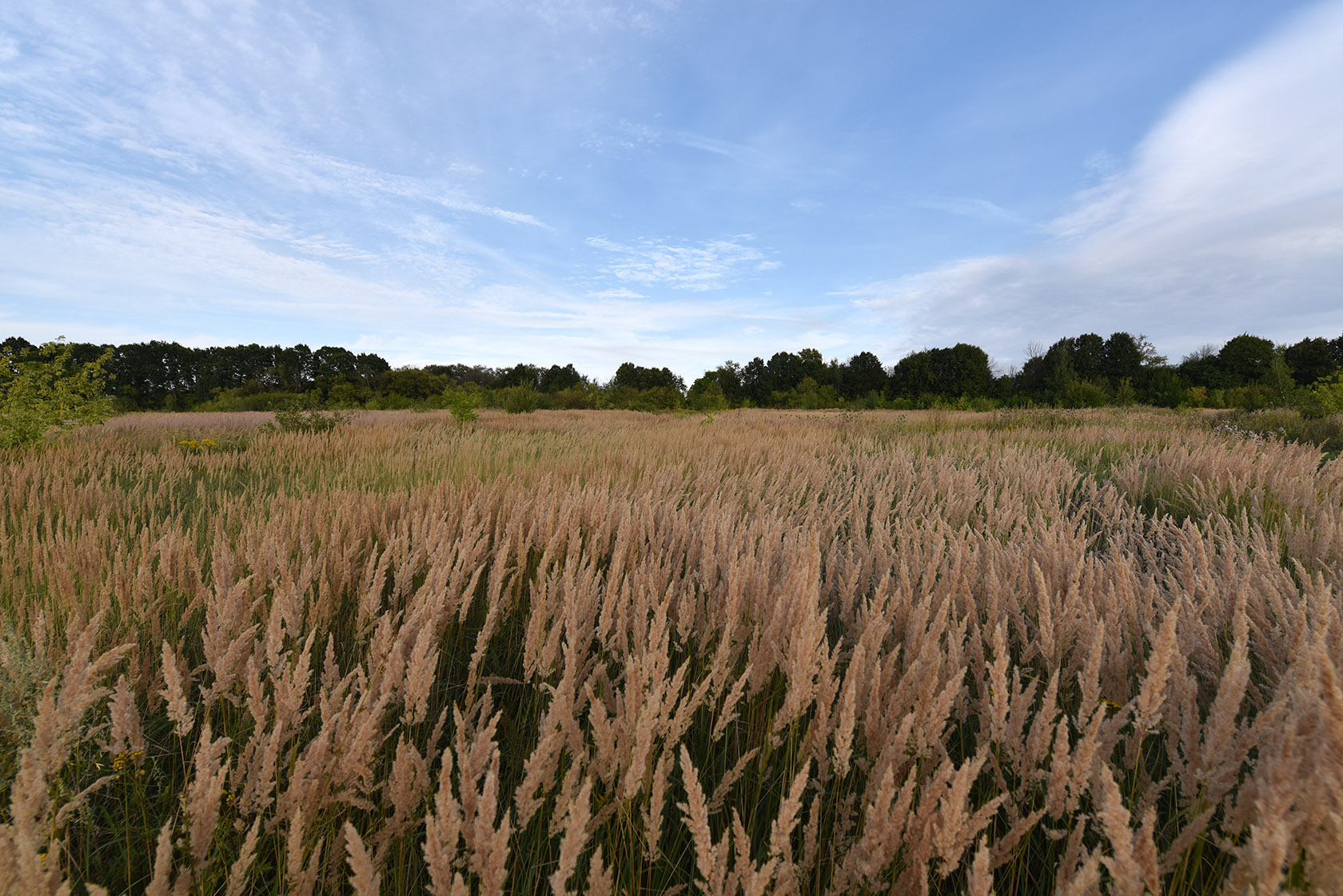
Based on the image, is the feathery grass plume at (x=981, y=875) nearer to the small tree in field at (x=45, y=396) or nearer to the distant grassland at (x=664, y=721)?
the distant grassland at (x=664, y=721)

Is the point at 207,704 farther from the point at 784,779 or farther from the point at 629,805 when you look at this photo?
the point at 784,779

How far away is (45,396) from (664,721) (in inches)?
337

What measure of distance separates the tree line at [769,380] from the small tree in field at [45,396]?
15.1 meters

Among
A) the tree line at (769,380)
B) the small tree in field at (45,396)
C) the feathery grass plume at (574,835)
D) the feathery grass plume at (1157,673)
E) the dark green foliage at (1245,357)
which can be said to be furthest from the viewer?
the dark green foliage at (1245,357)

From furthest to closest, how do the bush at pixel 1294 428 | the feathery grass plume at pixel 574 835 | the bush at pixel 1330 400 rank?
1. the bush at pixel 1330 400
2. the bush at pixel 1294 428
3. the feathery grass plume at pixel 574 835

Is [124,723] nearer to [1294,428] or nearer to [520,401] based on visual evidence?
[1294,428]

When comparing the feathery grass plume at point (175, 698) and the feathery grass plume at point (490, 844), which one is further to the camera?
the feathery grass plume at point (175, 698)

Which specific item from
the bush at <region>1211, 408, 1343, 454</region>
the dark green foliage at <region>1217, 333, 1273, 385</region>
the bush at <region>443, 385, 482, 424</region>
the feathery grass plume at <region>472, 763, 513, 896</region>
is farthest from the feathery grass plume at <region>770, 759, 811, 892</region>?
the dark green foliage at <region>1217, 333, 1273, 385</region>

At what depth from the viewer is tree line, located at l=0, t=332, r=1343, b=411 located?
103 feet

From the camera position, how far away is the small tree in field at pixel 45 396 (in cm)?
541

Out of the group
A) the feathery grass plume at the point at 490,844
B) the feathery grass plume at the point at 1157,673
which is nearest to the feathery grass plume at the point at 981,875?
the feathery grass plume at the point at 1157,673

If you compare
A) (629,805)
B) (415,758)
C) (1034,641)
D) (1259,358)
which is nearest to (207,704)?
(415,758)

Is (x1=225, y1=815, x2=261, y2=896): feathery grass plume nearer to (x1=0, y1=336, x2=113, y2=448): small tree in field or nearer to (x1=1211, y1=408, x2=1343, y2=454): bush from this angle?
(x1=0, y1=336, x2=113, y2=448): small tree in field

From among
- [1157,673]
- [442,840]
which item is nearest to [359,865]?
[442,840]
